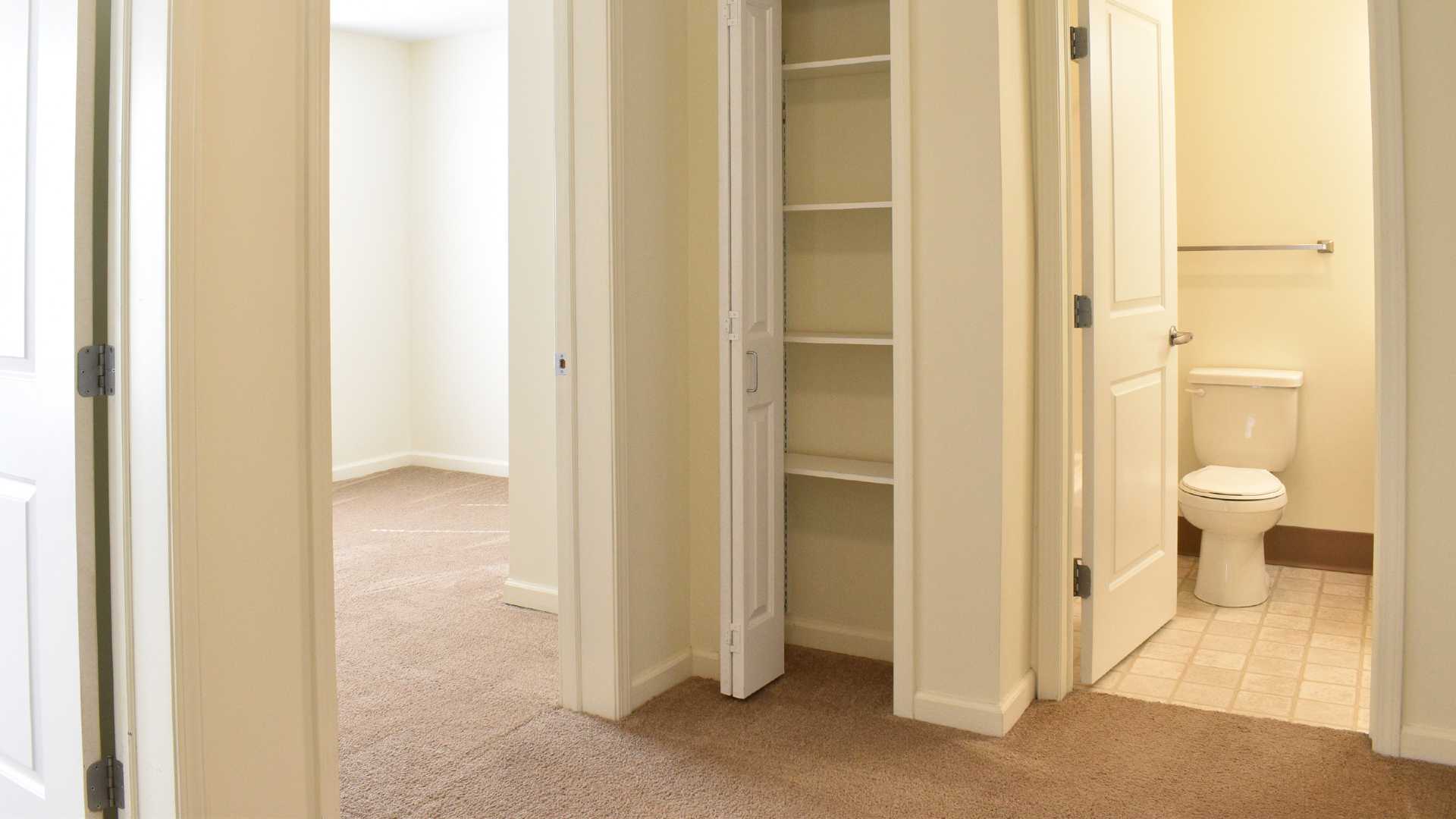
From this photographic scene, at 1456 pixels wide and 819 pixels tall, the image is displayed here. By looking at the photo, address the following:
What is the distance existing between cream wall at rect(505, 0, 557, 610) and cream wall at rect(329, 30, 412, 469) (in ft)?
8.84

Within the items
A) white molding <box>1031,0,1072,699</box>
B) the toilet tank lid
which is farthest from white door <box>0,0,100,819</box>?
the toilet tank lid

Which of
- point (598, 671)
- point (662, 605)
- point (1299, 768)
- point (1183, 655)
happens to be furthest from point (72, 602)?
point (1183, 655)

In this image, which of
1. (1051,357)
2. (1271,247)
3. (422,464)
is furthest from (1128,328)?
(422,464)

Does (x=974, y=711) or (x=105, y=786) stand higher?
(x=105, y=786)

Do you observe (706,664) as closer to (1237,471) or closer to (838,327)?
(838,327)

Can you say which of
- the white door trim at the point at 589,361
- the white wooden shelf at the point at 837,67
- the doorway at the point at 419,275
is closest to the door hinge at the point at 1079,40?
the white wooden shelf at the point at 837,67

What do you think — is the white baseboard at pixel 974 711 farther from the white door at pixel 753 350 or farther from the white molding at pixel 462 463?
the white molding at pixel 462 463

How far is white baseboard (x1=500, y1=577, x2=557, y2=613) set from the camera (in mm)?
4078

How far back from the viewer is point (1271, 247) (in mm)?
4477

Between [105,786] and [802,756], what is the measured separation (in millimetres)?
1525

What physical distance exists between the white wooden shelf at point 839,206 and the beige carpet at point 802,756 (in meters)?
1.37

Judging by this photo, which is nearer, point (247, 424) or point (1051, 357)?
point (247, 424)

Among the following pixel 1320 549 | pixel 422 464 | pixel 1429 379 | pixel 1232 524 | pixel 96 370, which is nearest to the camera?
pixel 96 370

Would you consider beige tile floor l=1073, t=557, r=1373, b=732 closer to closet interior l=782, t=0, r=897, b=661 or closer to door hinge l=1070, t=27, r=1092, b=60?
closet interior l=782, t=0, r=897, b=661
